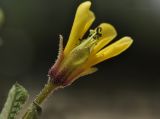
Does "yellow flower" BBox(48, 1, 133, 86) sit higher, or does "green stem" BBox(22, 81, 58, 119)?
"yellow flower" BBox(48, 1, 133, 86)

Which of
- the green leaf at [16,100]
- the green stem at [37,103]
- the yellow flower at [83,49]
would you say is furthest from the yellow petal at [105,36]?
the green leaf at [16,100]

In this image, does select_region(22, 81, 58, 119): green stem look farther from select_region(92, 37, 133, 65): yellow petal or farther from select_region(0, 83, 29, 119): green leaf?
select_region(92, 37, 133, 65): yellow petal

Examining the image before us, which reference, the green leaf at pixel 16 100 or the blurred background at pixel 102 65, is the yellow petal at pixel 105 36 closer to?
the green leaf at pixel 16 100

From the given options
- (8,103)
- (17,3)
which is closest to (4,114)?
(8,103)

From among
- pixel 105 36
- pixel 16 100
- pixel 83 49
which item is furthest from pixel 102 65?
pixel 16 100

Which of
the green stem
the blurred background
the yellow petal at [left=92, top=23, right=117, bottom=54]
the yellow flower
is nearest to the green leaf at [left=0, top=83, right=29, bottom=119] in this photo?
the green stem

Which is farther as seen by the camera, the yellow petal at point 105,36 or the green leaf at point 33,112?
the yellow petal at point 105,36

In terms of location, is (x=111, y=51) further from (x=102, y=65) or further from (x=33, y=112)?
(x=102, y=65)
